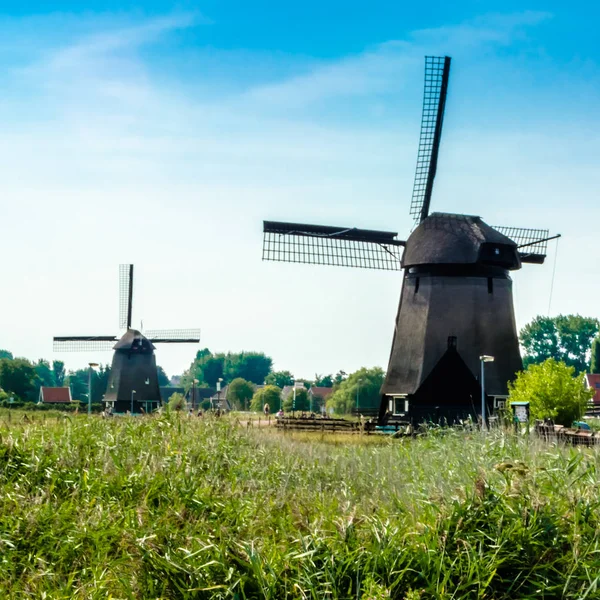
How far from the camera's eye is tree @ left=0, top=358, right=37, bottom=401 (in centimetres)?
8856

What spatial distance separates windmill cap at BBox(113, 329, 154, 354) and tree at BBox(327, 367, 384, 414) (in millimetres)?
31134

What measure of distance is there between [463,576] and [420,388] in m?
24.0

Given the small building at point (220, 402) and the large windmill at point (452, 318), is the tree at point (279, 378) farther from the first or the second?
the large windmill at point (452, 318)

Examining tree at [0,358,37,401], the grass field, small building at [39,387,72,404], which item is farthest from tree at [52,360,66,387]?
the grass field

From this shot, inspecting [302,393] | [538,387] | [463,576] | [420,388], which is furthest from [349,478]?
[302,393]

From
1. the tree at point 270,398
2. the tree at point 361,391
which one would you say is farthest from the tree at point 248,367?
the tree at point 361,391

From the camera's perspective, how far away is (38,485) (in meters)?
12.2

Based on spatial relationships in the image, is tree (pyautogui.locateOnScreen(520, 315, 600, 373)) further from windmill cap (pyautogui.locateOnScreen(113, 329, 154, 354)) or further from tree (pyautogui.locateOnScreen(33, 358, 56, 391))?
tree (pyautogui.locateOnScreen(33, 358, 56, 391))

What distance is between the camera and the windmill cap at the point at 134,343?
192 ft

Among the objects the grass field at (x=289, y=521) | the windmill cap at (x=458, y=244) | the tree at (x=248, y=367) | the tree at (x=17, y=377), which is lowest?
the grass field at (x=289, y=521)

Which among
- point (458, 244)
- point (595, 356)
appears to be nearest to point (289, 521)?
point (458, 244)

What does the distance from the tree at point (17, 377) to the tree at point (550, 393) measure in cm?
6365

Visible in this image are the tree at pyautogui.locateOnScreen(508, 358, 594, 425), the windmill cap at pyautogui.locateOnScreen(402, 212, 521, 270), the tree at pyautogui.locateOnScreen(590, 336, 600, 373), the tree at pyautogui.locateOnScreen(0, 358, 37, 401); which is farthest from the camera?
the tree at pyautogui.locateOnScreen(590, 336, 600, 373)

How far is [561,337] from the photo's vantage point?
4087 inches
